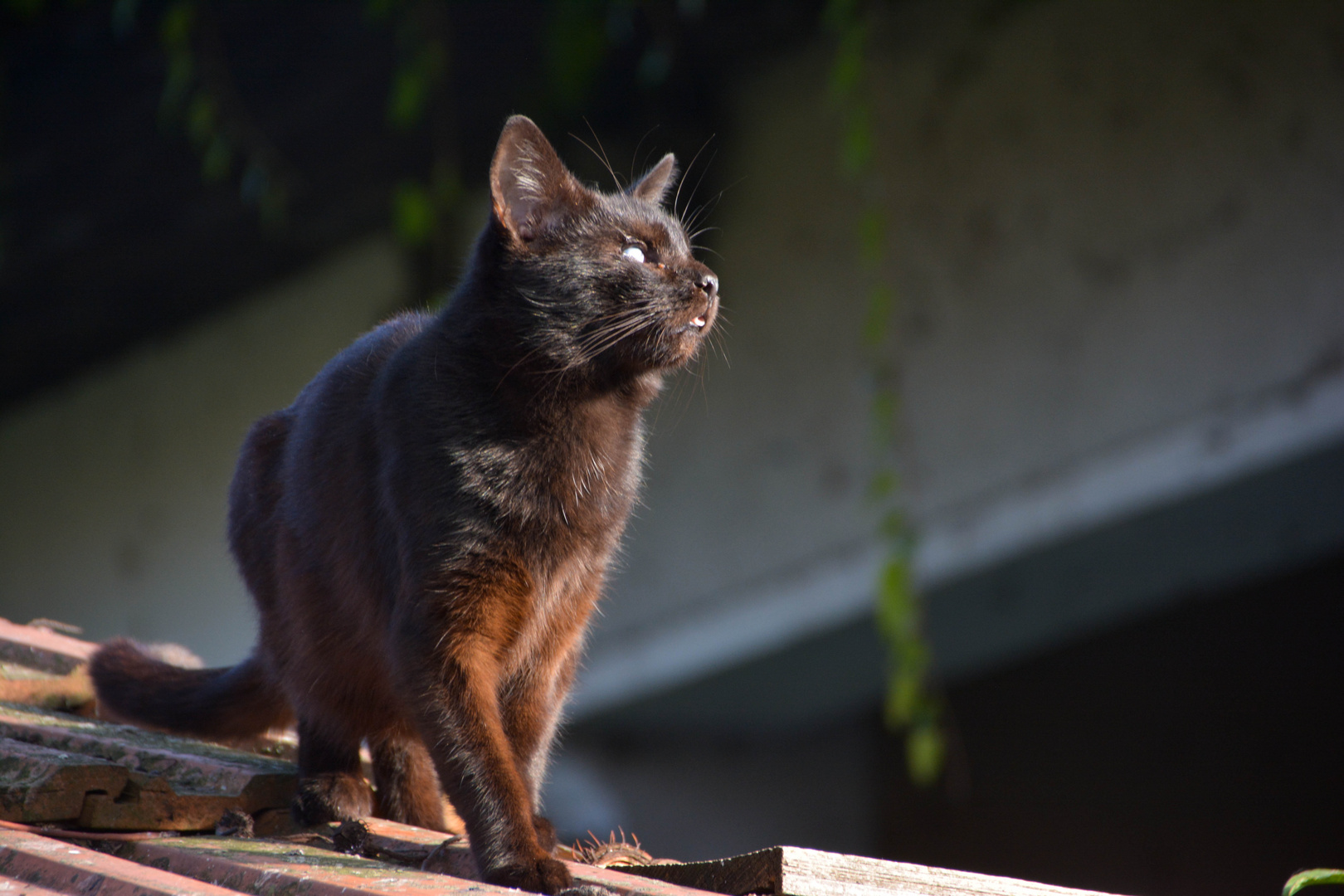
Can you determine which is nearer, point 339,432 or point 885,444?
point 339,432

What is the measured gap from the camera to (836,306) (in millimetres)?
5117

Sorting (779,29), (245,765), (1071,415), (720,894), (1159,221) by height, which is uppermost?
(779,29)

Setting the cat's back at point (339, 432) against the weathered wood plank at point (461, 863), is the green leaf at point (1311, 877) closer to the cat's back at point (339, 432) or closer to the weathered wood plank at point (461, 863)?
the weathered wood plank at point (461, 863)

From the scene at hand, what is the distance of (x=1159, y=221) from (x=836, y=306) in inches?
50.9

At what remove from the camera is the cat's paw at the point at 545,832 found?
185 cm

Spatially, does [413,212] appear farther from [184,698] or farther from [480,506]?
[480,506]

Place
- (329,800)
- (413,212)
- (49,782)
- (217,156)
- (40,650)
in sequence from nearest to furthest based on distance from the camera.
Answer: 1. (49,782)
2. (329,800)
3. (40,650)
4. (217,156)
5. (413,212)

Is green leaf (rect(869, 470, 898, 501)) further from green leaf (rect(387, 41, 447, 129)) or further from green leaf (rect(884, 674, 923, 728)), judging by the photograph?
green leaf (rect(387, 41, 447, 129))

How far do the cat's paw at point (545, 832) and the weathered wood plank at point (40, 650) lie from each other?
1.22 m

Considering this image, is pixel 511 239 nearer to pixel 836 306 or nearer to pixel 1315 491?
pixel 836 306

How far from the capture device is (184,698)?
2426 millimetres

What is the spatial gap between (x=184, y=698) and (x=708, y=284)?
1341 mm

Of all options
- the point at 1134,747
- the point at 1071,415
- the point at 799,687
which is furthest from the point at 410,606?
the point at 1134,747

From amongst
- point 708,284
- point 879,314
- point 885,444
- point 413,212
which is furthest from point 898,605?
point 413,212
